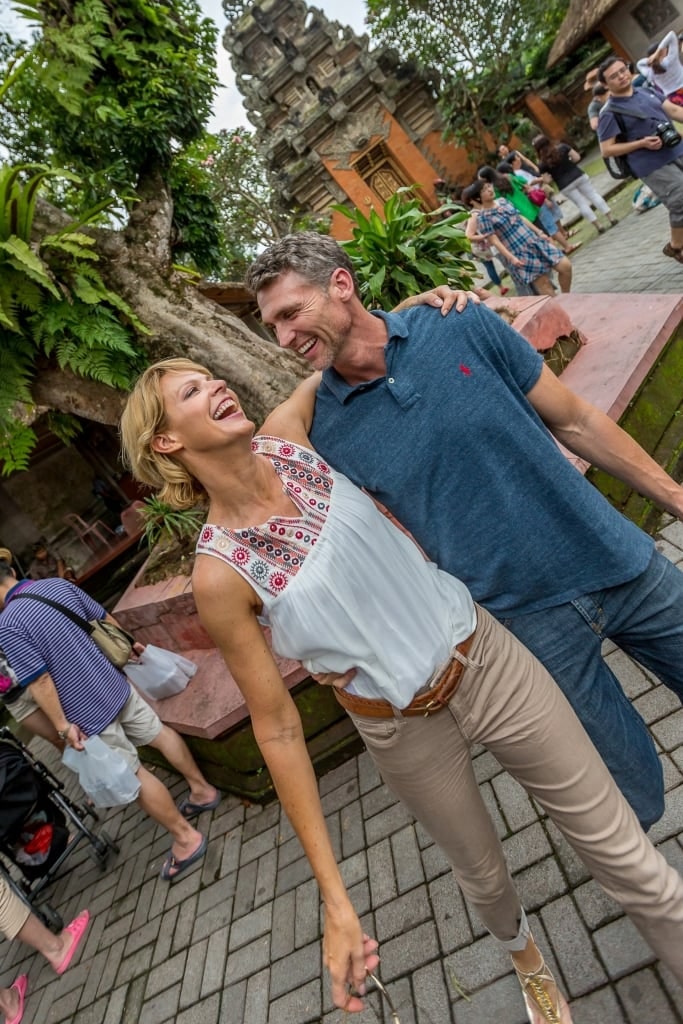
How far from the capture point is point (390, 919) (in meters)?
2.97

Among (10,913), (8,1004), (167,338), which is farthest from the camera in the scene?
(167,338)

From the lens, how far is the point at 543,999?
2152mm

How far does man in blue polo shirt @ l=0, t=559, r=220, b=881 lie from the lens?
372 centimetres

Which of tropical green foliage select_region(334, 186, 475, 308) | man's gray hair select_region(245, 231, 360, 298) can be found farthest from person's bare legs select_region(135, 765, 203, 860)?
tropical green foliage select_region(334, 186, 475, 308)

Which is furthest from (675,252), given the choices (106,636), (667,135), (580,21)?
(580,21)

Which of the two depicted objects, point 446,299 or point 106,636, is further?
point 106,636

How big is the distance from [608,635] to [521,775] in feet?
1.61

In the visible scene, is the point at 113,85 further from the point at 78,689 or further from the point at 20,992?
the point at 20,992

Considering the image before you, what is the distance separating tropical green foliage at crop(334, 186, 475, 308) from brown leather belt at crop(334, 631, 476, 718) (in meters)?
3.95

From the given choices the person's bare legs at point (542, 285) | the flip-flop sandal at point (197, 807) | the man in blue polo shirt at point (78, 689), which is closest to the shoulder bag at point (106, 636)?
the man in blue polo shirt at point (78, 689)

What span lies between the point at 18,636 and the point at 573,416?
3102 mm

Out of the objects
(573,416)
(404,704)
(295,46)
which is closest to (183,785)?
(404,704)

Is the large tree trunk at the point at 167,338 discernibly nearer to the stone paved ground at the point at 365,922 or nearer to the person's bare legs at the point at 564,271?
the stone paved ground at the point at 365,922

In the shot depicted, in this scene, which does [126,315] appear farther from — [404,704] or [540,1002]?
[540,1002]
